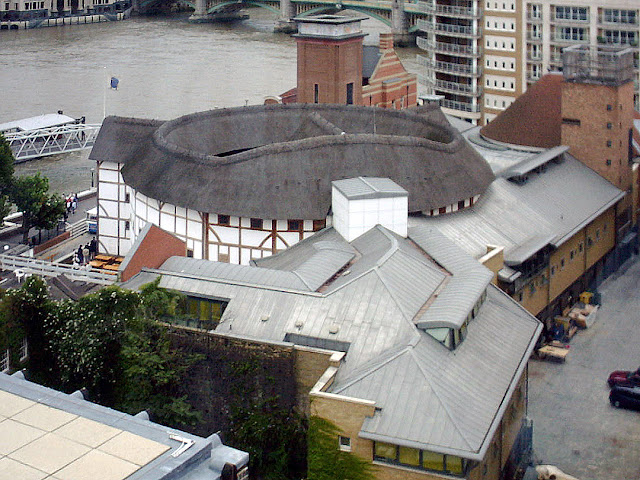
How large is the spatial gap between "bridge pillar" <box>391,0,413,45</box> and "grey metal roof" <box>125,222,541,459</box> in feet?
317

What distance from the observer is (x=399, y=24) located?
456 ft

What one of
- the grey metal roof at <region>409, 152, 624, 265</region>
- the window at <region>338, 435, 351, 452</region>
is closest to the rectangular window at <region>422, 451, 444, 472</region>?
the window at <region>338, 435, 351, 452</region>

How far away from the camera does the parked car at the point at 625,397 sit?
143 feet

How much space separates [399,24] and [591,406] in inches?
3915

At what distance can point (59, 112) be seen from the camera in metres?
93.8

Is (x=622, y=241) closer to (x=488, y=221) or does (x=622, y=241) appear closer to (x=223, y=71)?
(x=488, y=221)

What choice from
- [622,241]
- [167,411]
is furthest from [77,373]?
[622,241]

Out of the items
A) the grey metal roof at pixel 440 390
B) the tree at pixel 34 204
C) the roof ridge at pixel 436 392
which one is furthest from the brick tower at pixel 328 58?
the roof ridge at pixel 436 392

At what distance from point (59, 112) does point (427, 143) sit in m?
49.0

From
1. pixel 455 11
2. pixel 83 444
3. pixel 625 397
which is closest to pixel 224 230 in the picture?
pixel 625 397

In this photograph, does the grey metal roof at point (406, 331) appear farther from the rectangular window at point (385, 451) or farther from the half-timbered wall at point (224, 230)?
the half-timbered wall at point (224, 230)

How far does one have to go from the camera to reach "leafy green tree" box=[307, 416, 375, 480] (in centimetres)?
3388

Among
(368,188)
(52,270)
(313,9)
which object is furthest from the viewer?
(313,9)

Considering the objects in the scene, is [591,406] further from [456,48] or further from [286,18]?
[286,18]
